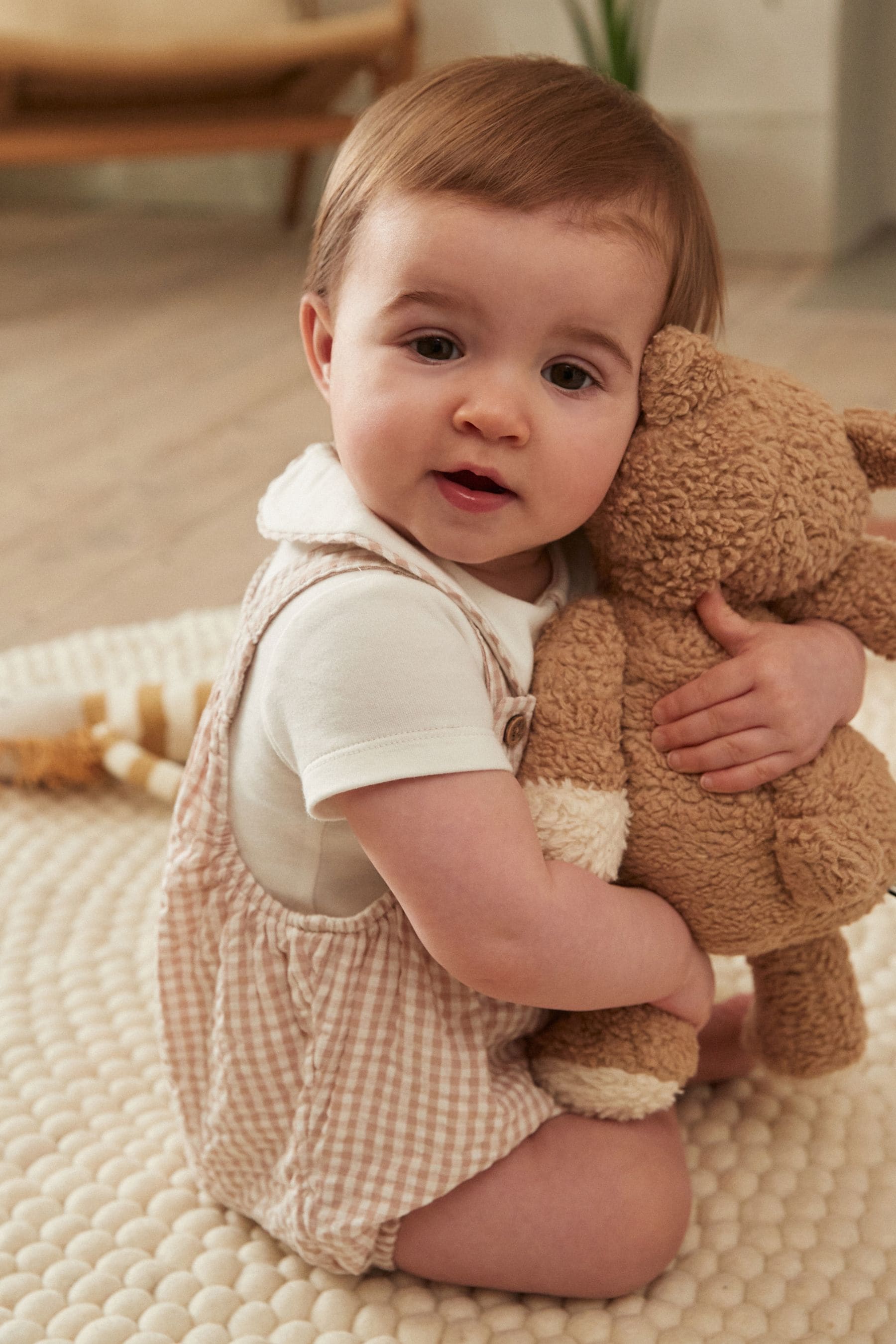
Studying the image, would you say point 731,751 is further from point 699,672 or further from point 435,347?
point 435,347

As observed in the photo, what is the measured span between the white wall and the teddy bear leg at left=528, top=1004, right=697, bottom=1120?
225 cm

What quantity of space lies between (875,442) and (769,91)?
2253 millimetres

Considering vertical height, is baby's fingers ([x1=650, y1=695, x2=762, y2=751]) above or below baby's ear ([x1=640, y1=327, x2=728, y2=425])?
below

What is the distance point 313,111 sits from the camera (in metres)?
2.78

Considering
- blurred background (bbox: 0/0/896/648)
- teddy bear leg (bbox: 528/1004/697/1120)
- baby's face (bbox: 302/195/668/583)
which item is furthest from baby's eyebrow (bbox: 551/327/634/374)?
blurred background (bbox: 0/0/896/648)

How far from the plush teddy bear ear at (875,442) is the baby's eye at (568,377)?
0.14 metres

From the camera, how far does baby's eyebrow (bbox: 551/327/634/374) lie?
1.98 feet

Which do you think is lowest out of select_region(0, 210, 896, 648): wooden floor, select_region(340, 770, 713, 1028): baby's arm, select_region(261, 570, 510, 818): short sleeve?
select_region(0, 210, 896, 648): wooden floor

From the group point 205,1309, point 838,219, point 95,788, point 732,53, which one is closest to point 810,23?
→ point 732,53

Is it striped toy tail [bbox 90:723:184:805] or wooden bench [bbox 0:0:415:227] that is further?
wooden bench [bbox 0:0:415:227]

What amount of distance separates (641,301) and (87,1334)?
0.53 meters

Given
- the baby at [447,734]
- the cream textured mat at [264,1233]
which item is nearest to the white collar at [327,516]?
the baby at [447,734]

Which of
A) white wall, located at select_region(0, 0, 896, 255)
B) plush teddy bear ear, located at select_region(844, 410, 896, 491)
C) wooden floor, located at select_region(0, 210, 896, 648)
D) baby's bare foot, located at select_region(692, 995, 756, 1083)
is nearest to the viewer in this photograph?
plush teddy bear ear, located at select_region(844, 410, 896, 491)

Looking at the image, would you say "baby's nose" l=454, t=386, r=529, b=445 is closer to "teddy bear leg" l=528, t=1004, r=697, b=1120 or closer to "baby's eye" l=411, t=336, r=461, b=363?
"baby's eye" l=411, t=336, r=461, b=363
